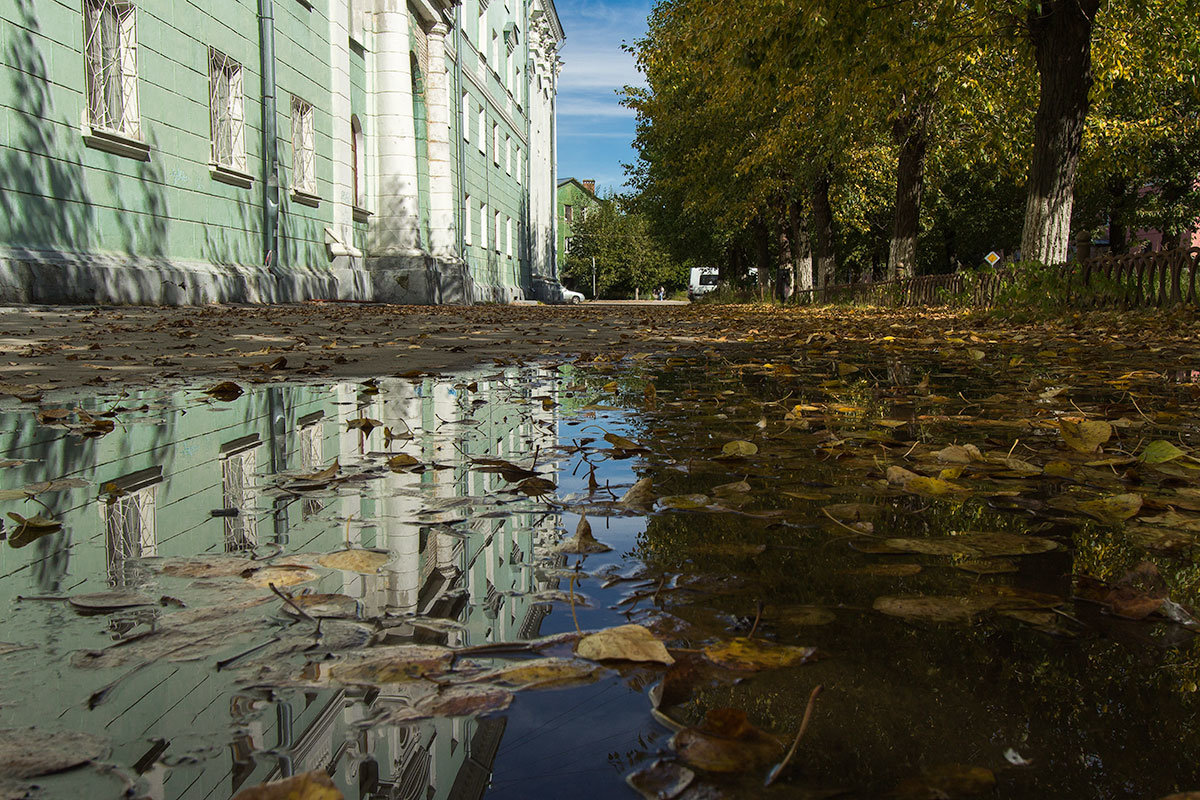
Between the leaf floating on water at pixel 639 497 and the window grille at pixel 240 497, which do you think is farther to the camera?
the leaf floating on water at pixel 639 497

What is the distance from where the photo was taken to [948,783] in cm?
82

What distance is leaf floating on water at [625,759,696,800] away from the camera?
80 cm

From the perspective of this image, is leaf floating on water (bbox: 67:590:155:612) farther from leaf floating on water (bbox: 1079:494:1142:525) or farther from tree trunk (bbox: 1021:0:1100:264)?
tree trunk (bbox: 1021:0:1100:264)

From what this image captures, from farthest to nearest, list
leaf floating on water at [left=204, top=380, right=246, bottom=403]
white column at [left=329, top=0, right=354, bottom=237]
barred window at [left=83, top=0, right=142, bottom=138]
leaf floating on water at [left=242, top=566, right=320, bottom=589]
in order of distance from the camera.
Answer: white column at [left=329, top=0, right=354, bottom=237] < barred window at [left=83, top=0, right=142, bottom=138] < leaf floating on water at [left=204, top=380, right=246, bottom=403] < leaf floating on water at [left=242, top=566, right=320, bottom=589]

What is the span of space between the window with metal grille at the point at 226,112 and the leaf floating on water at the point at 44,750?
1414cm

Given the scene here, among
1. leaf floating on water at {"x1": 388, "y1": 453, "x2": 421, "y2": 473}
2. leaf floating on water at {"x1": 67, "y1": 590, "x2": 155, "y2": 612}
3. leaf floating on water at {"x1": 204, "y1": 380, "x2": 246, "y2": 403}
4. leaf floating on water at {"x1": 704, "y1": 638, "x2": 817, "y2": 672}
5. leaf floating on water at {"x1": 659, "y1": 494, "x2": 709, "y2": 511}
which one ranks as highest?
leaf floating on water at {"x1": 204, "y1": 380, "x2": 246, "y2": 403}

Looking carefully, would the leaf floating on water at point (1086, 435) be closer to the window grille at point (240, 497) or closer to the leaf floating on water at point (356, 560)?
the leaf floating on water at point (356, 560)

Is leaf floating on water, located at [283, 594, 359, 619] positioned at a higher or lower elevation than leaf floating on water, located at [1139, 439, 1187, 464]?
lower

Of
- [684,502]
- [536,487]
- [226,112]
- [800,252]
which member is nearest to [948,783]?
[684,502]

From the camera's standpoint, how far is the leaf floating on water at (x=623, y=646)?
1.10m

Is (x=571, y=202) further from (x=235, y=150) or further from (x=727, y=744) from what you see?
(x=727, y=744)

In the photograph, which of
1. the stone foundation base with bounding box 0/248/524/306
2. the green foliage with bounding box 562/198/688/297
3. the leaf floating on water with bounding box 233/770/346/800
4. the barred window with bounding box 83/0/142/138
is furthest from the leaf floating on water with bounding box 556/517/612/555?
the green foliage with bounding box 562/198/688/297

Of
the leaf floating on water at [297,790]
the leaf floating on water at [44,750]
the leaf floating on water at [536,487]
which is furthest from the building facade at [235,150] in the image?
the leaf floating on water at [297,790]

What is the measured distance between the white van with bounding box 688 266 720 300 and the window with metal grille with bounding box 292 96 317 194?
161 feet
